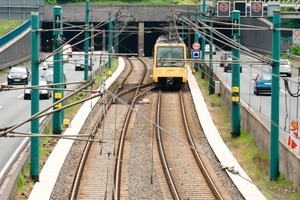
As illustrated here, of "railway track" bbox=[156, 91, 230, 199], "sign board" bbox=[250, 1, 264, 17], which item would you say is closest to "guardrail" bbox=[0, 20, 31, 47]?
"sign board" bbox=[250, 1, 264, 17]

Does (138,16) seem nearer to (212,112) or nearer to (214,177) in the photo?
(212,112)

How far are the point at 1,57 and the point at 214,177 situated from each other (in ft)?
164

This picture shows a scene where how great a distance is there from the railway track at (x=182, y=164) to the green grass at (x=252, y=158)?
1417mm

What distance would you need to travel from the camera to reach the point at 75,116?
3781 centimetres

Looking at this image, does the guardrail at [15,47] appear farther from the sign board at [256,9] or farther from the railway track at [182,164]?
the railway track at [182,164]

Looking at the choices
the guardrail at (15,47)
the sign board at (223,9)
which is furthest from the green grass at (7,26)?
the sign board at (223,9)

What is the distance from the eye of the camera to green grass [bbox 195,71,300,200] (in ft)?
Answer: 72.2

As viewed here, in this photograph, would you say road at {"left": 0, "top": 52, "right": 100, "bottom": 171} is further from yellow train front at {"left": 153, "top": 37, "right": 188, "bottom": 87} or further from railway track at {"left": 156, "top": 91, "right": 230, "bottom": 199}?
yellow train front at {"left": 153, "top": 37, "right": 188, "bottom": 87}

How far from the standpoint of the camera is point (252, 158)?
2695 cm

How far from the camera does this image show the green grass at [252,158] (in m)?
22.0

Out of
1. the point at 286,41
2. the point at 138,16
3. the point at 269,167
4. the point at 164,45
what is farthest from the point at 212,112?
the point at 138,16

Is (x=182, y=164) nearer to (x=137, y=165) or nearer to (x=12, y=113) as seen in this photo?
(x=137, y=165)

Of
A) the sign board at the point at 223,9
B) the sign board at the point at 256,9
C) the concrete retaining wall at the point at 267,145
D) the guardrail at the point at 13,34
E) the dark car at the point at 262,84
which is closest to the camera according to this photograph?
the concrete retaining wall at the point at 267,145

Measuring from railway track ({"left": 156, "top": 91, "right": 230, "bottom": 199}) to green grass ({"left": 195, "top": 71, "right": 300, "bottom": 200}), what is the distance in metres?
1.42
